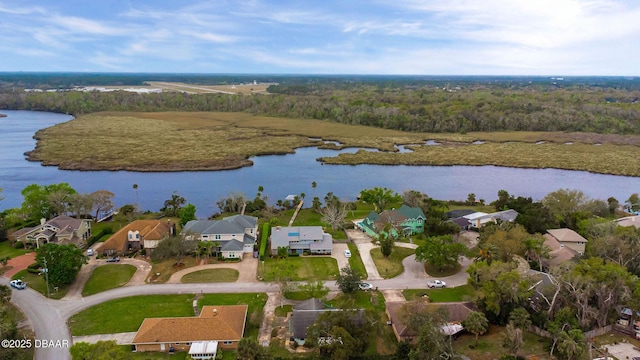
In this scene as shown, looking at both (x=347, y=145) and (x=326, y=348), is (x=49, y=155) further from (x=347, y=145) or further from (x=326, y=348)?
(x=326, y=348)

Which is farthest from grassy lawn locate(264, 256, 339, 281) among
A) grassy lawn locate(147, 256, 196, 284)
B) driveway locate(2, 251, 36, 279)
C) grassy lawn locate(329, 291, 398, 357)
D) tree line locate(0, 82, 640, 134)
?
tree line locate(0, 82, 640, 134)

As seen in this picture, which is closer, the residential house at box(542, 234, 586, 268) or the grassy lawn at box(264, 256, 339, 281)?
the grassy lawn at box(264, 256, 339, 281)

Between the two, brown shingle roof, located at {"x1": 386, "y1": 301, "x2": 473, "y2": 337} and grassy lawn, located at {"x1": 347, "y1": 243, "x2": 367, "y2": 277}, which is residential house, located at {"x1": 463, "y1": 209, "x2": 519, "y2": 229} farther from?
brown shingle roof, located at {"x1": 386, "y1": 301, "x2": 473, "y2": 337}

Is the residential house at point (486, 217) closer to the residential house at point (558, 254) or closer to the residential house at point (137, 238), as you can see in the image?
the residential house at point (558, 254)

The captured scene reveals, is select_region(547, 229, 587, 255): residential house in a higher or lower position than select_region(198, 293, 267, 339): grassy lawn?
higher

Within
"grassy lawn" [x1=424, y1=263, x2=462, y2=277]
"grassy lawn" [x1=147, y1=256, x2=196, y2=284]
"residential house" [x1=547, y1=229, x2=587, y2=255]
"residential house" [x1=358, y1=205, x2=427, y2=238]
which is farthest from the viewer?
"residential house" [x1=358, y1=205, x2=427, y2=238]

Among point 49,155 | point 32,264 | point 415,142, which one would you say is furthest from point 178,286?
point 415,142

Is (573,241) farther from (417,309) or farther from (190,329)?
(190,329)
